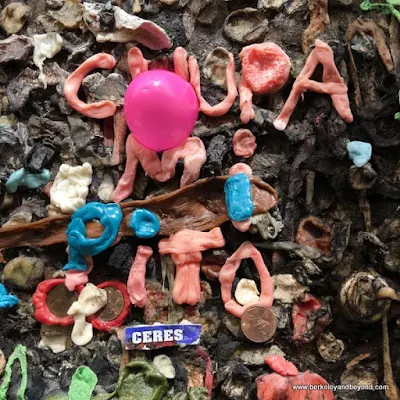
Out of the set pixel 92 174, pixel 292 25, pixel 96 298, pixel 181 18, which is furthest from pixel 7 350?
pixel 292 25

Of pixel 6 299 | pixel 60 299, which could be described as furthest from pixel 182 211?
pixel 6 299

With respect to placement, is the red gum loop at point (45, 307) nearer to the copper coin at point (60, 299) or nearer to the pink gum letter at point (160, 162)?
the copper coin at point (60, 299)

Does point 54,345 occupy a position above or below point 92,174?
below

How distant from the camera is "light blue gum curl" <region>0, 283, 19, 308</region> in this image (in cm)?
127

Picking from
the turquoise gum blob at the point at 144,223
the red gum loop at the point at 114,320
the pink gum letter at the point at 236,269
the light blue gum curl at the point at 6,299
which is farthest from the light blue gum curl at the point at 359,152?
the light blue gum curl at the point at 6,299

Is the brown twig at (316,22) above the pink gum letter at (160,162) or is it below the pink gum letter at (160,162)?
above

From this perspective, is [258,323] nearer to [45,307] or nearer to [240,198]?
[240,198]

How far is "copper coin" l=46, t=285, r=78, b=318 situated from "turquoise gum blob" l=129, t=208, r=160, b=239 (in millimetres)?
218

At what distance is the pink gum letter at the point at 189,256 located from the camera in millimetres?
1234

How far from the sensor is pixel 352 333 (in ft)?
4.11

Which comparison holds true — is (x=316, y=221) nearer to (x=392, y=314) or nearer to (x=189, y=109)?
(x=392, y=314)

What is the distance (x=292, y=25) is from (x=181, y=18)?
0.27 m

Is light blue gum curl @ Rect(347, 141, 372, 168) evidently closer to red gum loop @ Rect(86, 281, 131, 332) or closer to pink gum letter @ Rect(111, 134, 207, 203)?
pink gum letter @ Rect(111, 134, 207, 203)

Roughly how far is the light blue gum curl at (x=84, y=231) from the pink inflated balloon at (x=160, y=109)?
177mm
